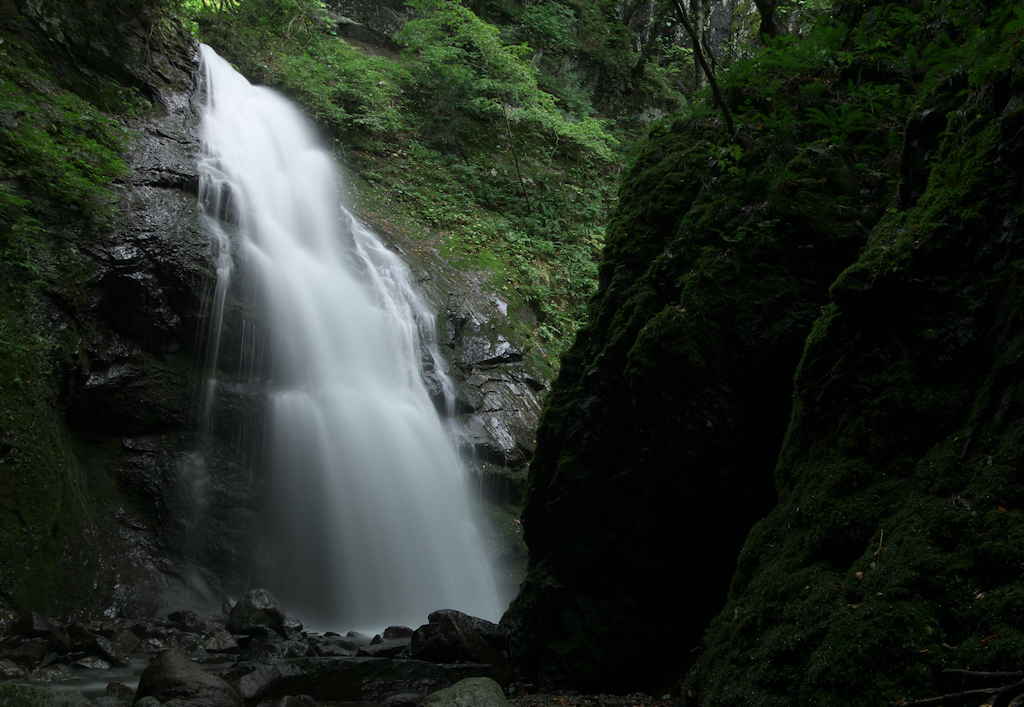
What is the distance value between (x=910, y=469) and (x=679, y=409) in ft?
6.51

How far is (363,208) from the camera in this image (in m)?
13.7

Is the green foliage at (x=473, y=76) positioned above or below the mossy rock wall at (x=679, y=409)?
above

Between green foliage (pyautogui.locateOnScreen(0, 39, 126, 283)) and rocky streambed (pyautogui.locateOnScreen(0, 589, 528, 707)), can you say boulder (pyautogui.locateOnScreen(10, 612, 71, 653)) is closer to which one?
rocky streambed (pyautogui.locateOnScreen(0, 589, 528, 707))

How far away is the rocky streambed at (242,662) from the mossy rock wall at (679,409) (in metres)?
0.71

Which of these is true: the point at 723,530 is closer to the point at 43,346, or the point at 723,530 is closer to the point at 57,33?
the point at 43,346

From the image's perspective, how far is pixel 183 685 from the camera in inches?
170

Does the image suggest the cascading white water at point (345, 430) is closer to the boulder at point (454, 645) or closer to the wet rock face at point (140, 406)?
the wet rock face at point (140, 406)

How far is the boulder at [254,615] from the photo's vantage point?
6.62 m

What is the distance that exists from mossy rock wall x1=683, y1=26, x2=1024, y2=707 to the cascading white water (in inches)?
251

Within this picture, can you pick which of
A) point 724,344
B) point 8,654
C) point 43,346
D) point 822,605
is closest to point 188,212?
point 43,346

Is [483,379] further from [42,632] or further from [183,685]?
[183,685]

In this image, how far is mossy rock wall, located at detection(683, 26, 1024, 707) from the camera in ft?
6.84

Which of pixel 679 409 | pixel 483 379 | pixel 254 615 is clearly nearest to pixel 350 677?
pixel 254 615

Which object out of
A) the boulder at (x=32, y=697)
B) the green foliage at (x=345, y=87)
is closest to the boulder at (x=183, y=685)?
the boulder at (x=32, y=697)
